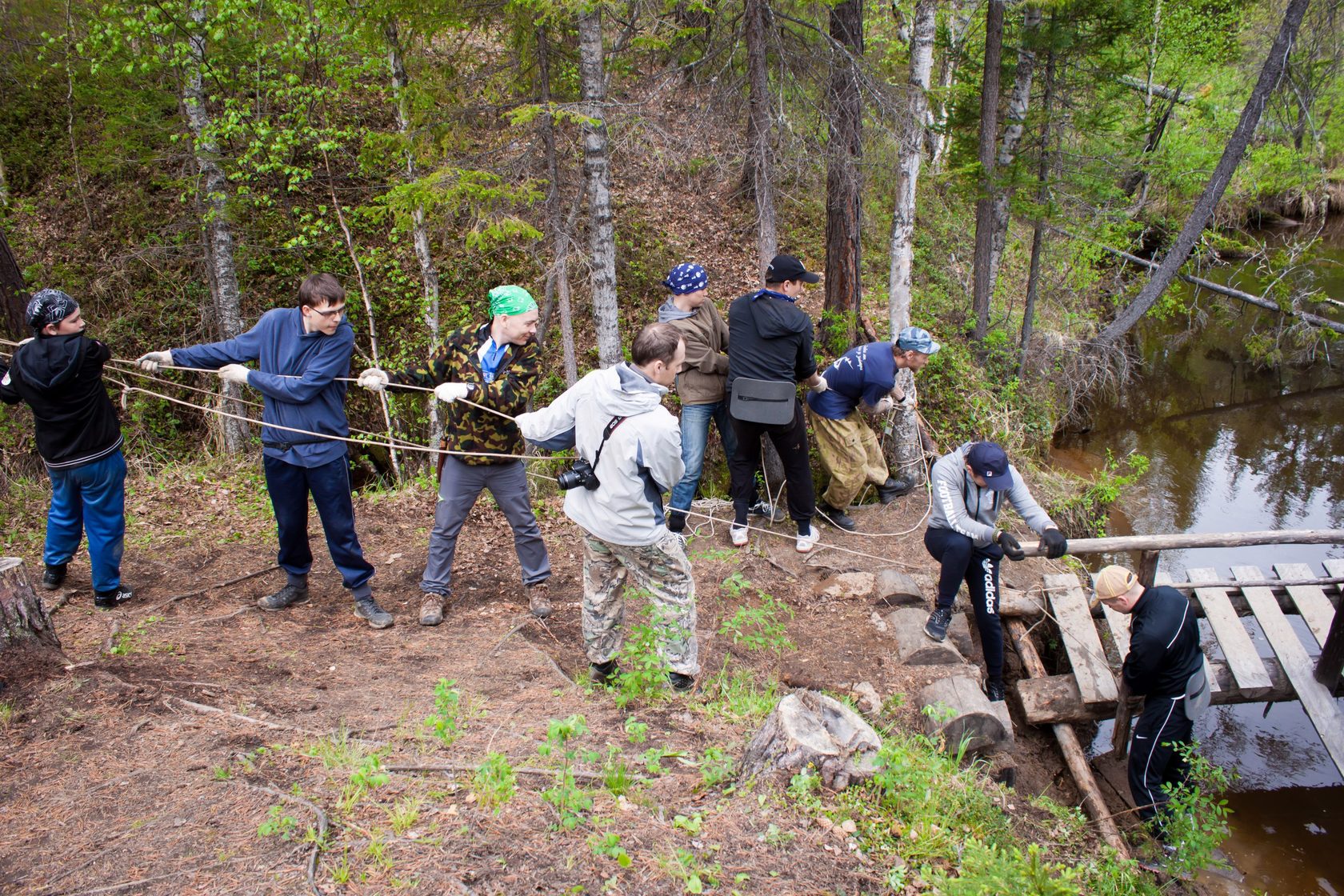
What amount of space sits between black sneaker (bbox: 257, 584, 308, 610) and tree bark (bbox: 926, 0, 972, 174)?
801 cm

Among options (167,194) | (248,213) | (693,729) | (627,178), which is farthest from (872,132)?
(167,194)

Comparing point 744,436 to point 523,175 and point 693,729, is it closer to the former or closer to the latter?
point 693,729

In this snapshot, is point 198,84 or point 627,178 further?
point 627,178

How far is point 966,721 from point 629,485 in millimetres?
2526

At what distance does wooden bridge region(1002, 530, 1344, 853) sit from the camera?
5465 millimetres

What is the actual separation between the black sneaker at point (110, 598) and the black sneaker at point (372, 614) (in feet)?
4.94

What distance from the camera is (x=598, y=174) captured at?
276 inches

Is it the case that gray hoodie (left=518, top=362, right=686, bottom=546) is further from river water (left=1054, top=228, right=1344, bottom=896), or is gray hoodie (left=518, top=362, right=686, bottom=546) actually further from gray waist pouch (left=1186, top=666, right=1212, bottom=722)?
river water (left=1054, top=228, right=1344, bottom=896)

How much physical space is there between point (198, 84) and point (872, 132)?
679cm

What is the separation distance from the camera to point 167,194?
1122cm

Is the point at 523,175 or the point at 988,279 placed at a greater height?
the point at 523,175

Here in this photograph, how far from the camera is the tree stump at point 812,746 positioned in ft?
11.3

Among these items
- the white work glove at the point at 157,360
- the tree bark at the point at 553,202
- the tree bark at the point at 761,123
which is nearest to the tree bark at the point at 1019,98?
the tree bark at the point at 761,123

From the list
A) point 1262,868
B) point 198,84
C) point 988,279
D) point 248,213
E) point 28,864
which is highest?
point 198,84
